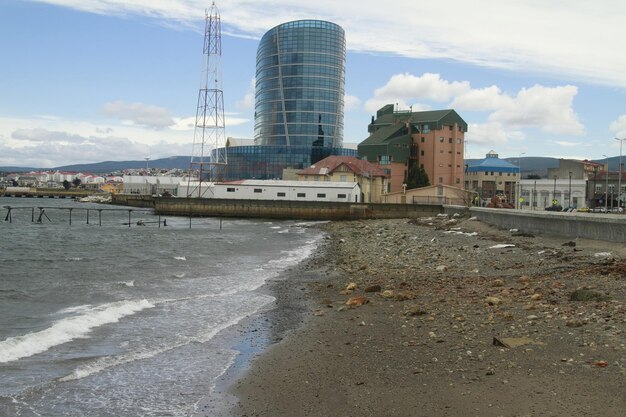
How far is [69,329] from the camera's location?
14797 mm

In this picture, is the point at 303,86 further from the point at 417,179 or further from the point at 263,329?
the point at 263,329

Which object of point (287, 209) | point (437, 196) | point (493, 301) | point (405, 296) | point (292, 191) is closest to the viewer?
point (493, 301)

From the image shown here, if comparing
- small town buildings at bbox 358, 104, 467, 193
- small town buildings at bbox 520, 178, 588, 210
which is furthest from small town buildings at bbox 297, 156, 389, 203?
small town buildings at bbox 520, 178, 588, 210

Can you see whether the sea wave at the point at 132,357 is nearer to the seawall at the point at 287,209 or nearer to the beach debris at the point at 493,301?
the beach debris at the point at 493,301

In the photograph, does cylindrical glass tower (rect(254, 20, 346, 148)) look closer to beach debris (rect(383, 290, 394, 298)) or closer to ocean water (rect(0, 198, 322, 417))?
ocean water (rect(0, 198, 322, 417))

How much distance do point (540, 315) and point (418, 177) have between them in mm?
105732

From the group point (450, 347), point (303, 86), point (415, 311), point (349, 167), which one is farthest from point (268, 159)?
point (450, 347)

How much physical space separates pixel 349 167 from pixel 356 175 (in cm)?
204

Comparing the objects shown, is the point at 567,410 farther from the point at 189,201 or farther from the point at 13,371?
the point at 189,201

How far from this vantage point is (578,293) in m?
13.1

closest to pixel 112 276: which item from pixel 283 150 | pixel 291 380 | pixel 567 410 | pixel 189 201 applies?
pixel 291 380

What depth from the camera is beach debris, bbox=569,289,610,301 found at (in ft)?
42.0

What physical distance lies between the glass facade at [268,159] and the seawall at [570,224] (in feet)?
404

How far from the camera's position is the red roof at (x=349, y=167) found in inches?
4370
